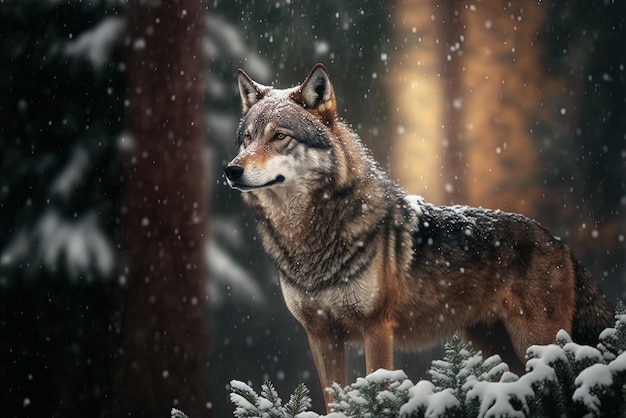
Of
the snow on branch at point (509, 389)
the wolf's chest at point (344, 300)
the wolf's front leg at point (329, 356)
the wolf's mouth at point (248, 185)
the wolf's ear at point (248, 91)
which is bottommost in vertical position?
the snow on branch at point (509, 389)

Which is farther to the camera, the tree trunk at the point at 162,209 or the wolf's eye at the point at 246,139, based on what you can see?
the tree trunk at the point at 162,209

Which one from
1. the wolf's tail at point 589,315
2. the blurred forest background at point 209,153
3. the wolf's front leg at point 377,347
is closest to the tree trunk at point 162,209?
the blurred forest background at point 209,153

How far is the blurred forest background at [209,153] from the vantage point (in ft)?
10.4

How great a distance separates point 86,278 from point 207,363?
31.9 inches

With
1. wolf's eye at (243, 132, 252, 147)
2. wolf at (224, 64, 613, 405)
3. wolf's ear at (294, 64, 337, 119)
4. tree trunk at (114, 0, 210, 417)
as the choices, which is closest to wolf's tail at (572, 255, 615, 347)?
wolf at (224, 64, 613, 405)

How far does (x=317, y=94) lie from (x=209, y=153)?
1100 mm

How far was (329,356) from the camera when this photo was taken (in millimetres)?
2773

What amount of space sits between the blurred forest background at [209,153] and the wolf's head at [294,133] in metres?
0.69

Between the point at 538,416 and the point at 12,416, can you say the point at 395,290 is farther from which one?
the point at 12,416

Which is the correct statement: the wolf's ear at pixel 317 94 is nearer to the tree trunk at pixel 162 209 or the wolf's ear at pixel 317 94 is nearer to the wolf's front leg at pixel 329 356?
the tree trunk at pixel 162 209

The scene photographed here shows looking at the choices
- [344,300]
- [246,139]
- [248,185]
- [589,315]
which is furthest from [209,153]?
[589,315]

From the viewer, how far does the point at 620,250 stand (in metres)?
3.89

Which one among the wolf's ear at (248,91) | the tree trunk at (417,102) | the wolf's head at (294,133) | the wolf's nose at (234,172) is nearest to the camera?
the wolf's nose at (234,172)

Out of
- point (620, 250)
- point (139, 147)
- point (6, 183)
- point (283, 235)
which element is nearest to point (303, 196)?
point (283, 235)
